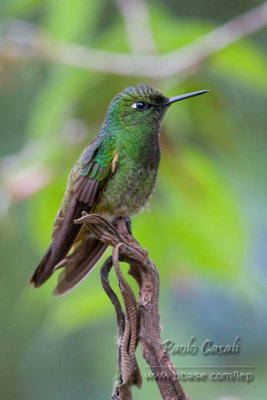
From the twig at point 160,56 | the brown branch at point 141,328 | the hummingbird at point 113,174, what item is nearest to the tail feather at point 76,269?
the hummingbird at point 113,174

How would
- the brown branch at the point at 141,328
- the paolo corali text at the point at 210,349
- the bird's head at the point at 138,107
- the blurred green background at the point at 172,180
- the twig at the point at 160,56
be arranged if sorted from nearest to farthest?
the brown branch at the point at 141,328, the paolo corali text at the point at 210,349, the blurred green background at the point at 172,180, the bird's head at the point at 138,107, the twig at the point at 160,56

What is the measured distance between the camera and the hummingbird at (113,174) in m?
2.42

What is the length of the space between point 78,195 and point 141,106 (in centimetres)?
57

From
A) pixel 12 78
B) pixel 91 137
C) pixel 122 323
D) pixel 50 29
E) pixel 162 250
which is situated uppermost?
pixel 50 29

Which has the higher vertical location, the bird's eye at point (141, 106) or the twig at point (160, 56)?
the twig at point (160, 56)

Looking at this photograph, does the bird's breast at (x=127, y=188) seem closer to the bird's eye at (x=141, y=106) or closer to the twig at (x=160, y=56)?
the bird's eye at (x=141, y=106)

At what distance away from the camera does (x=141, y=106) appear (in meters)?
2.75

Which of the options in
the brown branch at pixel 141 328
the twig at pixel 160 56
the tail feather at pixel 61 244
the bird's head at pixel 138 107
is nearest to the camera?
the brown branch at pixel 141 328

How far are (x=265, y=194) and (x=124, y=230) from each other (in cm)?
153

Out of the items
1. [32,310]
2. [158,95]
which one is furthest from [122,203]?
[32,310]

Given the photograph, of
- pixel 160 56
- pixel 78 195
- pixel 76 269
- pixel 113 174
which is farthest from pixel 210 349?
pixel 160 56

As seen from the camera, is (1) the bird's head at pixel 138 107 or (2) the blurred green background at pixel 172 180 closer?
(2) the blurred green background at pixel 172 180

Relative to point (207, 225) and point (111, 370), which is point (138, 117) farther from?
point (111, 370)

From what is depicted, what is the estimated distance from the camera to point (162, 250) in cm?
251
